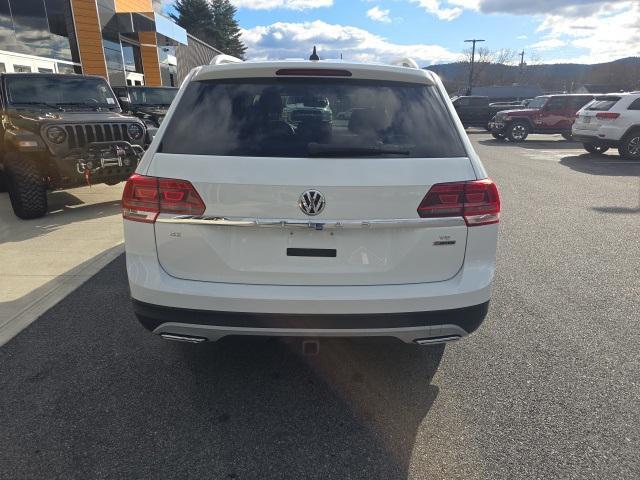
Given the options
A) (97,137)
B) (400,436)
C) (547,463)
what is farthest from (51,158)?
(547,463)

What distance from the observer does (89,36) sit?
733 inches

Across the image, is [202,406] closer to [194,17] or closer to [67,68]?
[67,68]

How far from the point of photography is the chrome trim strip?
2162mm

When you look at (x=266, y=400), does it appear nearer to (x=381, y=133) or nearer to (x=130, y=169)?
(x=381, y=133)

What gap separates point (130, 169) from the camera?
22.5ft

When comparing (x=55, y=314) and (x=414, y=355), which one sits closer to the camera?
(x=414, y=355)

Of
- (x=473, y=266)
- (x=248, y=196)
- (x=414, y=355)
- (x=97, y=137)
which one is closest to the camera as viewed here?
(x=248, y=196)

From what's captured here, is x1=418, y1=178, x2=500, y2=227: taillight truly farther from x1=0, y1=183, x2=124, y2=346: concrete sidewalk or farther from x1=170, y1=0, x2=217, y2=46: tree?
x1=170, y1=0, x2=217, y2=46: tree

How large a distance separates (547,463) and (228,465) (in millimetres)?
1493

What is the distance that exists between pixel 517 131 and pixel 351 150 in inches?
761

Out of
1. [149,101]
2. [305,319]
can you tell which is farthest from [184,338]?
[149,101]

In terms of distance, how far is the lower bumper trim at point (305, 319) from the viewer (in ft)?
7.37

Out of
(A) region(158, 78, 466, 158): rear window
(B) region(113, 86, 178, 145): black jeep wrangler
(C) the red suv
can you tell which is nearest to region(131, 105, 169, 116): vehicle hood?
(B) region(113, 86, 178, 145): black jeep wrangler

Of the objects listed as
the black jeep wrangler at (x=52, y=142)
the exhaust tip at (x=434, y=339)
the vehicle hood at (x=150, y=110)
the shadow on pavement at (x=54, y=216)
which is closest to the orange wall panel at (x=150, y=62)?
the vehicle hood at (x=150, y=110)
